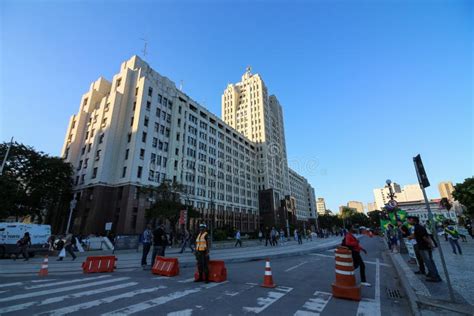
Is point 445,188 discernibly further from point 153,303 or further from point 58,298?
point 58,298

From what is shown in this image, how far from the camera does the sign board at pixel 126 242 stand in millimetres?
23391

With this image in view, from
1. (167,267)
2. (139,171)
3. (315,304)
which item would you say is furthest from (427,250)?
(139,171)

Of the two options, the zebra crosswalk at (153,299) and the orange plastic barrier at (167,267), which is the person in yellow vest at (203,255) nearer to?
the zebra crosswalk at (153,299)

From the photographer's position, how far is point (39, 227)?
21.1 m

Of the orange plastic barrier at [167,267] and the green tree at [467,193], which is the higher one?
the green tree at [467,193]

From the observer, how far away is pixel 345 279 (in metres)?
6.21

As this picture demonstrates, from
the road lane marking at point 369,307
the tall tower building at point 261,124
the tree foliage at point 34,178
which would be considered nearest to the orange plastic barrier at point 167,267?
the road lane marking at point 369,307

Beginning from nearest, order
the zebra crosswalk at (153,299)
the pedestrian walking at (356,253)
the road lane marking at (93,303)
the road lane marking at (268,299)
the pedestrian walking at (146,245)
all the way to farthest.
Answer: the road lane marking at (93,303) → the zebra crosswalk at (153,299) → the road lane marking at (268,299) → the pedestrian walking at (356,253) → the pedestrian walking at (146,245)

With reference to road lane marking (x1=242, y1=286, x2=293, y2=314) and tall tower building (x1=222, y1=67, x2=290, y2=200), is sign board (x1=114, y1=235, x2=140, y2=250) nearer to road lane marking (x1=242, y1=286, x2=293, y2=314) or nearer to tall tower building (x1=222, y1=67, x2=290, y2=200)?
road lane marking (x1=242, y1=286, x2=293, y2=314)

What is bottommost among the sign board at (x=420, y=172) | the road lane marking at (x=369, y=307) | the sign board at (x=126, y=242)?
the road lane marking at (x=369, y=307)

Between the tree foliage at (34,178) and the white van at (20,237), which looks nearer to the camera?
the white van at (20,237)

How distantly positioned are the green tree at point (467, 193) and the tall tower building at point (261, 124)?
5166 cm

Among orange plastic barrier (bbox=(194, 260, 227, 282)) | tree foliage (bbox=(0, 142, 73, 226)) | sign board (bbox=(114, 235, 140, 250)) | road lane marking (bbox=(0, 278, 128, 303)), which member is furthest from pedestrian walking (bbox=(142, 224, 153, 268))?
tree foliage (bbox=(0, 142, 73, 226))

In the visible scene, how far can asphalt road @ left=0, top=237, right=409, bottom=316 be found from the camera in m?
5.10
